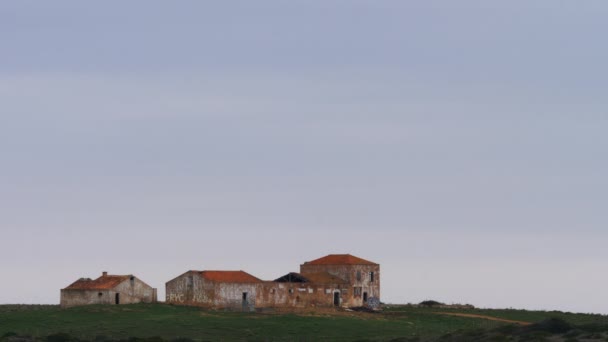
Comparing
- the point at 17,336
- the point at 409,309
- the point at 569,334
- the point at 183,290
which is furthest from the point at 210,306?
the point at 569,334

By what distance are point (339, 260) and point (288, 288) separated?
368 inches

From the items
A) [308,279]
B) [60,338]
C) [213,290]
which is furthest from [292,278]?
[60,338]

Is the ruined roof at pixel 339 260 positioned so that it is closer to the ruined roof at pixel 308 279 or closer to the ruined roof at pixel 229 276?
the ruined roof at pixel 308 279

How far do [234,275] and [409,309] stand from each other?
54.4ft

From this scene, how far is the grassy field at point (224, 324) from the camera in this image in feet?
288

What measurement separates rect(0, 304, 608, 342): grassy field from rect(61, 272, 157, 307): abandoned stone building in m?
4.16

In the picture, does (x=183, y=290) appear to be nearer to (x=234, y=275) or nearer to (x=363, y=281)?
(x=234, y=275)

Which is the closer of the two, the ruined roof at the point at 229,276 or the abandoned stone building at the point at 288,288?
the abandoned stone building at the point at 288,288

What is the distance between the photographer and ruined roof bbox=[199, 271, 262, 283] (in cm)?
11020

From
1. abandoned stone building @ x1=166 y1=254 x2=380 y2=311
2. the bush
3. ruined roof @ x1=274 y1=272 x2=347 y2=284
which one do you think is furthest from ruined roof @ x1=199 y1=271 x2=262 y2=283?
the bush

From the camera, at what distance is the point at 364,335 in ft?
297

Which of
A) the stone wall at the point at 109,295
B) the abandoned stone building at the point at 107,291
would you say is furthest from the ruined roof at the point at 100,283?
the stone wall at the point at 109,295

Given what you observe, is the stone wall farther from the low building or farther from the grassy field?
the grassy field

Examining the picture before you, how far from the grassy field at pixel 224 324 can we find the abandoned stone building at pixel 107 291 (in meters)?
4.16
